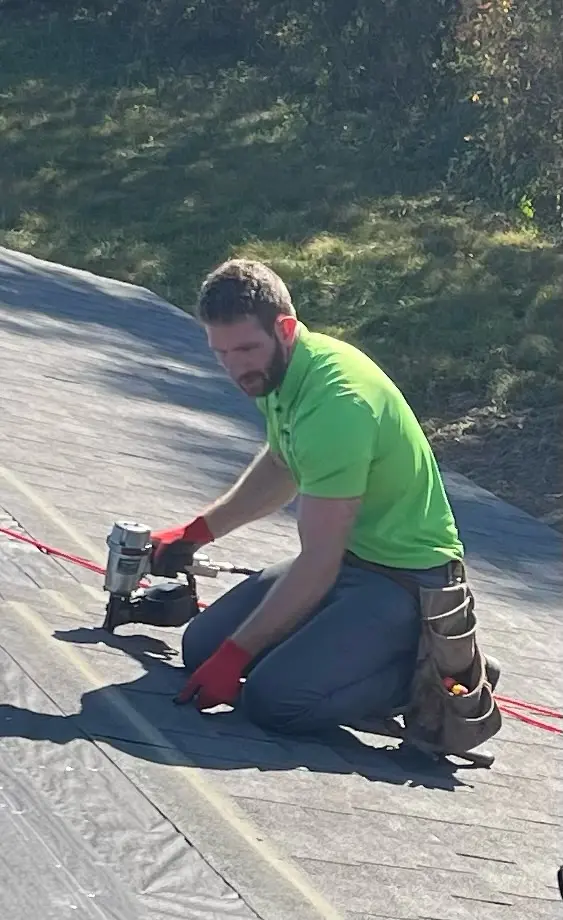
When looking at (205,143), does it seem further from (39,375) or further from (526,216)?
(39,375)

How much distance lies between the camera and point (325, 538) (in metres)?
4.10

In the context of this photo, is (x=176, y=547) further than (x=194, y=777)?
Yes

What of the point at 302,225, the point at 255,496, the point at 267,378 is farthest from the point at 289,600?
the point at 302,225

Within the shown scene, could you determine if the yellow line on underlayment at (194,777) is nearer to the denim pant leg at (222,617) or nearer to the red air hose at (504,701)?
the red air hose at (504,701)

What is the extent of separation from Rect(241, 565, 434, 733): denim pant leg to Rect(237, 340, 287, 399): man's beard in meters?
0.59

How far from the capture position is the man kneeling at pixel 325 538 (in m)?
4.10

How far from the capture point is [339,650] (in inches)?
171

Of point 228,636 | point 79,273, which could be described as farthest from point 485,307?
point 228,636

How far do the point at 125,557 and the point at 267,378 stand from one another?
0.70m

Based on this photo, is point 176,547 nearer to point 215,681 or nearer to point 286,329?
point 215,681

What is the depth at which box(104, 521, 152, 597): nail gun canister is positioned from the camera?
4508 mm

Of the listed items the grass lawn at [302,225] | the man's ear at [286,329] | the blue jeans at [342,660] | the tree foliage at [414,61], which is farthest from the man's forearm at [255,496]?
the tree foliage at [414,61]

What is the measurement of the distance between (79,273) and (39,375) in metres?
3.57

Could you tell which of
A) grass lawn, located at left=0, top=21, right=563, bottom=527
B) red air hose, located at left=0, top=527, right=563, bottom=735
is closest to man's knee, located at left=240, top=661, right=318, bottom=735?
red air hose, located at left=0, top=527, right=563, bottom=735
